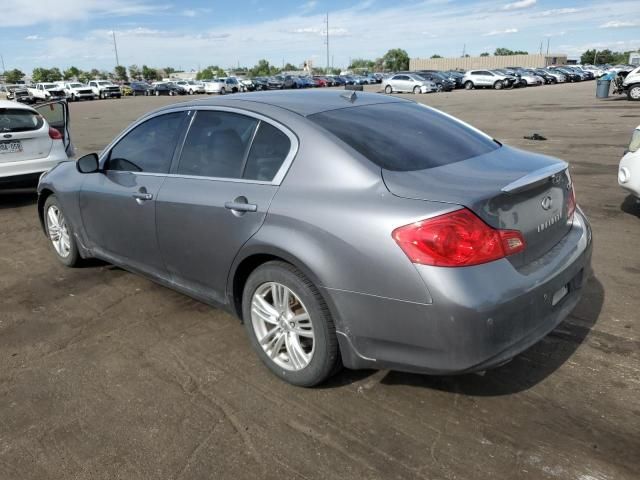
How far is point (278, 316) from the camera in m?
3.15

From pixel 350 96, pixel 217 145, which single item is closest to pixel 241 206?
pixel 217 145

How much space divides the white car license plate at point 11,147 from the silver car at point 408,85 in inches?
1412

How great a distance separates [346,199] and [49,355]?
2.39 metres

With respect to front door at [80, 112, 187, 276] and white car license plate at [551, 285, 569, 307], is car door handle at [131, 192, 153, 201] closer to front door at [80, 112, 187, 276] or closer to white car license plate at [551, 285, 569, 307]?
front door at [80, 112, 187, 276]

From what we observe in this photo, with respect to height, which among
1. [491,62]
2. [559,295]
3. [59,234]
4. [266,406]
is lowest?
[266,406]

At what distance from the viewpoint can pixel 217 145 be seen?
356 centimetres

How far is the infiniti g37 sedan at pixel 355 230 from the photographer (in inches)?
98.5

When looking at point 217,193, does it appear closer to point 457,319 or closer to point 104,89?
point 457,319

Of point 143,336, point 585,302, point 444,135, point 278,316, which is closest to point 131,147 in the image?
point 143,336

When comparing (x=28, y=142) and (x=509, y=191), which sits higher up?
(x=509, y=191)

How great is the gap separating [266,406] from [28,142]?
22.5ft

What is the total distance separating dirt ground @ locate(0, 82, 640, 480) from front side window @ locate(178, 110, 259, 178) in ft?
3.87

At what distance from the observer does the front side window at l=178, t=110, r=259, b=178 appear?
3.39m

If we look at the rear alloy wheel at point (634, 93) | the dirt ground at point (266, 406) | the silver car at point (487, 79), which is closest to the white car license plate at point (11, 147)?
the dirt ground at point (266, 406)
